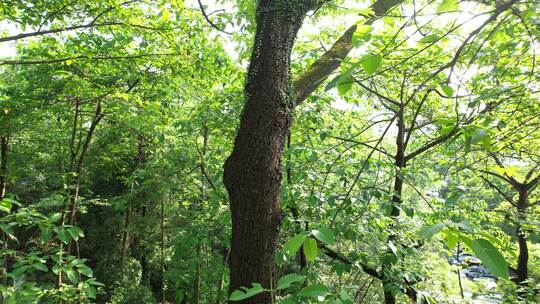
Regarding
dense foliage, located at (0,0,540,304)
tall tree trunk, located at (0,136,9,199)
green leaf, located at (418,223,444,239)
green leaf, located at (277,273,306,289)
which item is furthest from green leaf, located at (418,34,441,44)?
tall tree trunk, located at (0,136,9,199)

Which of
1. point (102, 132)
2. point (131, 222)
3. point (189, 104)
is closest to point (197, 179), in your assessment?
point (189, 104)

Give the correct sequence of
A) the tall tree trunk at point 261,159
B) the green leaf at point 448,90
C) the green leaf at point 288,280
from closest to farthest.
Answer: the green leaf at point 288,280 < the green leaf at point 448,90 < the tall tree trunk at point 261,159

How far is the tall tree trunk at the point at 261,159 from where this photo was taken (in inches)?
54.9

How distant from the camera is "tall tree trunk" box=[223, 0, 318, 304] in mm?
1394

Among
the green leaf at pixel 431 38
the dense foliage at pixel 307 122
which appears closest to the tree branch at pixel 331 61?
the dense foliage at pixel 307 122

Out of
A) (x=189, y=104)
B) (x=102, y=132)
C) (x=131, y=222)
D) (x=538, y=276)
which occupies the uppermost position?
(x=189, y=104)

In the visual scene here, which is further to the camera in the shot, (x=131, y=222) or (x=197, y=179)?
(x=131, y=222)

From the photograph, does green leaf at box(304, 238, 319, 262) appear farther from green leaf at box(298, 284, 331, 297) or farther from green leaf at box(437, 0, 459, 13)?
green leaf at box(437, 0, 459, 13)

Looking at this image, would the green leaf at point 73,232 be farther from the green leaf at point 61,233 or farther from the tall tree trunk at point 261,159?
the tall tree trunk at point 261,159

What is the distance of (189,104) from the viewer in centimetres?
597

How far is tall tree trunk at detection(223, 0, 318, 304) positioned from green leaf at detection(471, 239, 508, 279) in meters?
0.93

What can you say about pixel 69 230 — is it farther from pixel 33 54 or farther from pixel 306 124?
pixel 33 54

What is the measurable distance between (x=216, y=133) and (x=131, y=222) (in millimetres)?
6159

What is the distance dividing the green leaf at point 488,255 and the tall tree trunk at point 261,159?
934 millimetres
